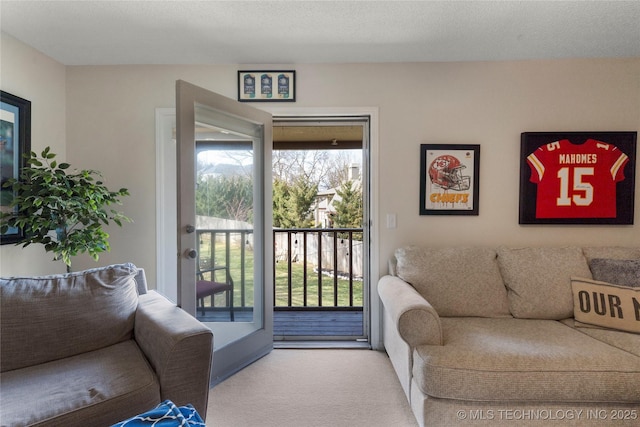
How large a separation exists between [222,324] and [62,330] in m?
0.99

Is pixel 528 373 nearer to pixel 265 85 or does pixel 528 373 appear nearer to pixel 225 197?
pixel 225 197

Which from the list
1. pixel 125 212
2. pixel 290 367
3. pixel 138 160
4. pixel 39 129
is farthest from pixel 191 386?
pixel 39 129

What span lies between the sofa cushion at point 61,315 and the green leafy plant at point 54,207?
0.52 m

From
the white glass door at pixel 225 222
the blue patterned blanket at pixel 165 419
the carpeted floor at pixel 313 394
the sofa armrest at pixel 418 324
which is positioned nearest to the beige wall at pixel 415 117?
the white glass door at pixel 225 222

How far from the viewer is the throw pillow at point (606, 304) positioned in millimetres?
1824

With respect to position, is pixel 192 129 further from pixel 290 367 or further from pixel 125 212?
pixel 290 367

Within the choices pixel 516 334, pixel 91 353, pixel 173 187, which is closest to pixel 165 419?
pixel 91 353

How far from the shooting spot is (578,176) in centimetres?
249

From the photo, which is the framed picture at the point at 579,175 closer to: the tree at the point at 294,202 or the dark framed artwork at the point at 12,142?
the tree at the point at 294,202

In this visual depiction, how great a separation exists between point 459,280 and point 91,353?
220 centimetres

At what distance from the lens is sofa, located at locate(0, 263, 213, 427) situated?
120 centimetres

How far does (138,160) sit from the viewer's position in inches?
104

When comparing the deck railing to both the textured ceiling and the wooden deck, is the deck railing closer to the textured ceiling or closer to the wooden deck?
the wooden deck

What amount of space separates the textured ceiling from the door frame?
1.30ft
